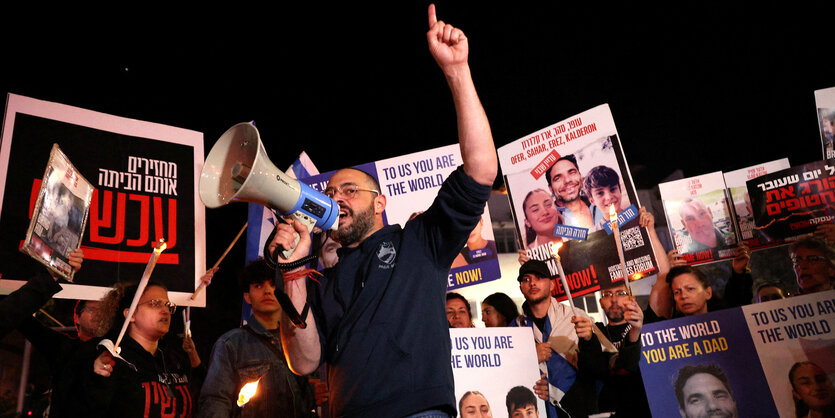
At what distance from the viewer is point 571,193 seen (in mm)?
4953

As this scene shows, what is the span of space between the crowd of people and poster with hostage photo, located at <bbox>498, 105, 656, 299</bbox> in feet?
0.07

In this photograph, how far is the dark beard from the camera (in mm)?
2553

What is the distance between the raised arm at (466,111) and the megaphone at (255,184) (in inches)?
23.6

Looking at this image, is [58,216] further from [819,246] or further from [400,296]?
[819,246]

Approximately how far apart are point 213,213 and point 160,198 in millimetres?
5170

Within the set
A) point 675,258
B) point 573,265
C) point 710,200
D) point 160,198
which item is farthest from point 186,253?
point 710,200

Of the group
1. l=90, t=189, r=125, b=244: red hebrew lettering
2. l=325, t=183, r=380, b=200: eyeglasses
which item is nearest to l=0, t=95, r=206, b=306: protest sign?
l=90, t=189, r=125, b=244: red hebrew lettering

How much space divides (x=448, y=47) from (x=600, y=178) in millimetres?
2891

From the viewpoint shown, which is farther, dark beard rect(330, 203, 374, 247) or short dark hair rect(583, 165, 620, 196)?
short dark hair rect(583, 165, 620, 196)

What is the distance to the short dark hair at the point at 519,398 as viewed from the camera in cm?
410

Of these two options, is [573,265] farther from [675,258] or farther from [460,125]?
[460,125]

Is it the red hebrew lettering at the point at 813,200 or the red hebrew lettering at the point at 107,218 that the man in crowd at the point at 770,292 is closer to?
the red hebrew lettering at the point at 813,200

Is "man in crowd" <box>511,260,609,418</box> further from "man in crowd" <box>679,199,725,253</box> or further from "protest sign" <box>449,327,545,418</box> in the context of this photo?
"man in crowd" <box>679,199,725,253</box>

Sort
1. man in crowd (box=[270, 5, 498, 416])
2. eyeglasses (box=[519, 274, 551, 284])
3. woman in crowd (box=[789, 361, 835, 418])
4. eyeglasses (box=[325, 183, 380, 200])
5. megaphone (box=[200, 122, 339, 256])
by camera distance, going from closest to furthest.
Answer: man in crowd (box=[270, 5, 498, 416]) < megaphone (box=[200, 122, 339, 256]) < eyeglasses (box=[325, 183, 380, 200]) < woman in crowd (box=[789, 361, 835, 418]) < eyeglasses (box=[519, 274, 551, 284])
